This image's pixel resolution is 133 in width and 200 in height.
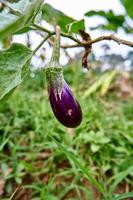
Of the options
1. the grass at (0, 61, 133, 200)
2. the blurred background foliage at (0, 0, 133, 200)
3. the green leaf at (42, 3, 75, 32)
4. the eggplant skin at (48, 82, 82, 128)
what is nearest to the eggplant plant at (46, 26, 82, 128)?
the eggplant skin at (48, 82, 82, 128)

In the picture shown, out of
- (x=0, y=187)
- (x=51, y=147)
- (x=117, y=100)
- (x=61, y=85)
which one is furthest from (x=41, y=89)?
(x=61, y=85)

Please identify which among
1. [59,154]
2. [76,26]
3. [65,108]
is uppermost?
[76,26]

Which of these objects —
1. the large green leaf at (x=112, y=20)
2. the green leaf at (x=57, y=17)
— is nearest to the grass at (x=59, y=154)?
the large green leaf at (x=112, y=20)

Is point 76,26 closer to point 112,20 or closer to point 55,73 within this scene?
point 55,73

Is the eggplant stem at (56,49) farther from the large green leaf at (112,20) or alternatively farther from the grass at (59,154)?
the grass at (59,154)

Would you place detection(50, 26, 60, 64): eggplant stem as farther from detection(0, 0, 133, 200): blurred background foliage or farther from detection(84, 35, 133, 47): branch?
detection(0, 0, 133, 200): blurred background foliage

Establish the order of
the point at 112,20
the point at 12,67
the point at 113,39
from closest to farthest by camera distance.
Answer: the point at 12,67, the point at 113,39, the point at 112,20

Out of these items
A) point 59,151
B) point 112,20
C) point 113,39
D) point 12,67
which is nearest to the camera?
point 12,67

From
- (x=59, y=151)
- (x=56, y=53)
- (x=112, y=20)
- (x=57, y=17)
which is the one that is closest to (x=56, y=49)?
(x=56, y=53)
